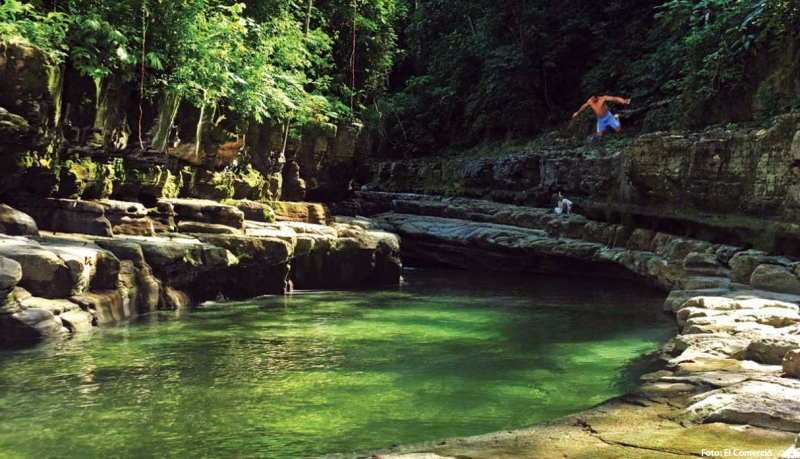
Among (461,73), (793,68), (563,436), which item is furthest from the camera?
(461,73)

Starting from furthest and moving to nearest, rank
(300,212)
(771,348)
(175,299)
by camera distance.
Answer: (300,212) → (175,299) → (771,348)

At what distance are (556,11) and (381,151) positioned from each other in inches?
397

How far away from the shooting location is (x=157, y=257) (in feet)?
35.0

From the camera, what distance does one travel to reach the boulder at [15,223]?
31.1 feet

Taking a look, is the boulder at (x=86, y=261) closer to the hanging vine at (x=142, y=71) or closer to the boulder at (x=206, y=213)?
the boulder at (x=206, y=213)

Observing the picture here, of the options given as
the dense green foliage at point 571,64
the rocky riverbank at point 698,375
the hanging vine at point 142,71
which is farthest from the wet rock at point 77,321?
the dense green foliage at point 571,64

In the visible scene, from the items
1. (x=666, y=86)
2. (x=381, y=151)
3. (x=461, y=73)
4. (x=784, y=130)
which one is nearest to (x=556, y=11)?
(x=461, y=73)

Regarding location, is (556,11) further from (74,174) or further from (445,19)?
(74,174)

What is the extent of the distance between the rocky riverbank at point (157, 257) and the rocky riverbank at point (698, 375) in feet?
17.7

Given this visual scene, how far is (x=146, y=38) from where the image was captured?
39.1ft

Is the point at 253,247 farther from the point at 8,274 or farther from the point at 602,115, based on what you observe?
the point at 602,115

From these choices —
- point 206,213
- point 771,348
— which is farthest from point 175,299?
point 771,348

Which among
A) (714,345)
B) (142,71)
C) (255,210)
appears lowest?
(714,345)

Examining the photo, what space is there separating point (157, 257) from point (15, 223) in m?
2.01
